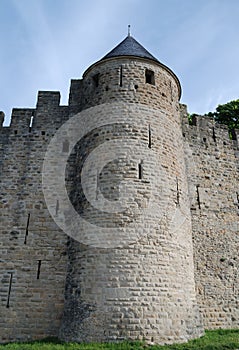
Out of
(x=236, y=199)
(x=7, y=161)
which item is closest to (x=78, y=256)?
(x=7, y=161)

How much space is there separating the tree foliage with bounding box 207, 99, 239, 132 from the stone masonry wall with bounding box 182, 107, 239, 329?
4.00 meters

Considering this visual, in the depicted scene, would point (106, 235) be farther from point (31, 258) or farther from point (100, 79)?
point (100, 79)

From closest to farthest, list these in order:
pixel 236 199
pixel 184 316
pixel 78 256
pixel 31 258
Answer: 1. pixel 184 316
2. pixel 78 256
3. pixel 31 258
4. pixel 236 199

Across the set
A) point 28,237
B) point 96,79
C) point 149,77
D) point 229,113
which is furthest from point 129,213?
point 229,113

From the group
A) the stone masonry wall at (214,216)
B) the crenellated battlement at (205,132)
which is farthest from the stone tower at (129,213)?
the crenellated battlement at (205,132)

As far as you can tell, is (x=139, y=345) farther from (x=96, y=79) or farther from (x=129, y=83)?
(x=96, y=79)

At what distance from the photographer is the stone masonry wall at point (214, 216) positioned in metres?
9.38

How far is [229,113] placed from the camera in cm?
1570

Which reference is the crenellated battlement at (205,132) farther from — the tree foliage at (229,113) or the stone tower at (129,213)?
the tree foliage at (229,113)

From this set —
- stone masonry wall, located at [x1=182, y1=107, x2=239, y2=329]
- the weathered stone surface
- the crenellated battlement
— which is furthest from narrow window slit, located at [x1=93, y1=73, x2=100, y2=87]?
stone masonry wall, located at [x1=182, y1=107, x2=239, y2=329]

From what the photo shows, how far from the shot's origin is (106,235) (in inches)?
298

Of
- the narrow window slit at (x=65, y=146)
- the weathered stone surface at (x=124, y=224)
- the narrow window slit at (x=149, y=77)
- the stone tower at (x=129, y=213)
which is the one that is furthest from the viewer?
the narrow window slit at (x=65, y=146)

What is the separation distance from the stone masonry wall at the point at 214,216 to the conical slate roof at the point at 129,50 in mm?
2709

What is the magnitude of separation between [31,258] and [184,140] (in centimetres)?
644
